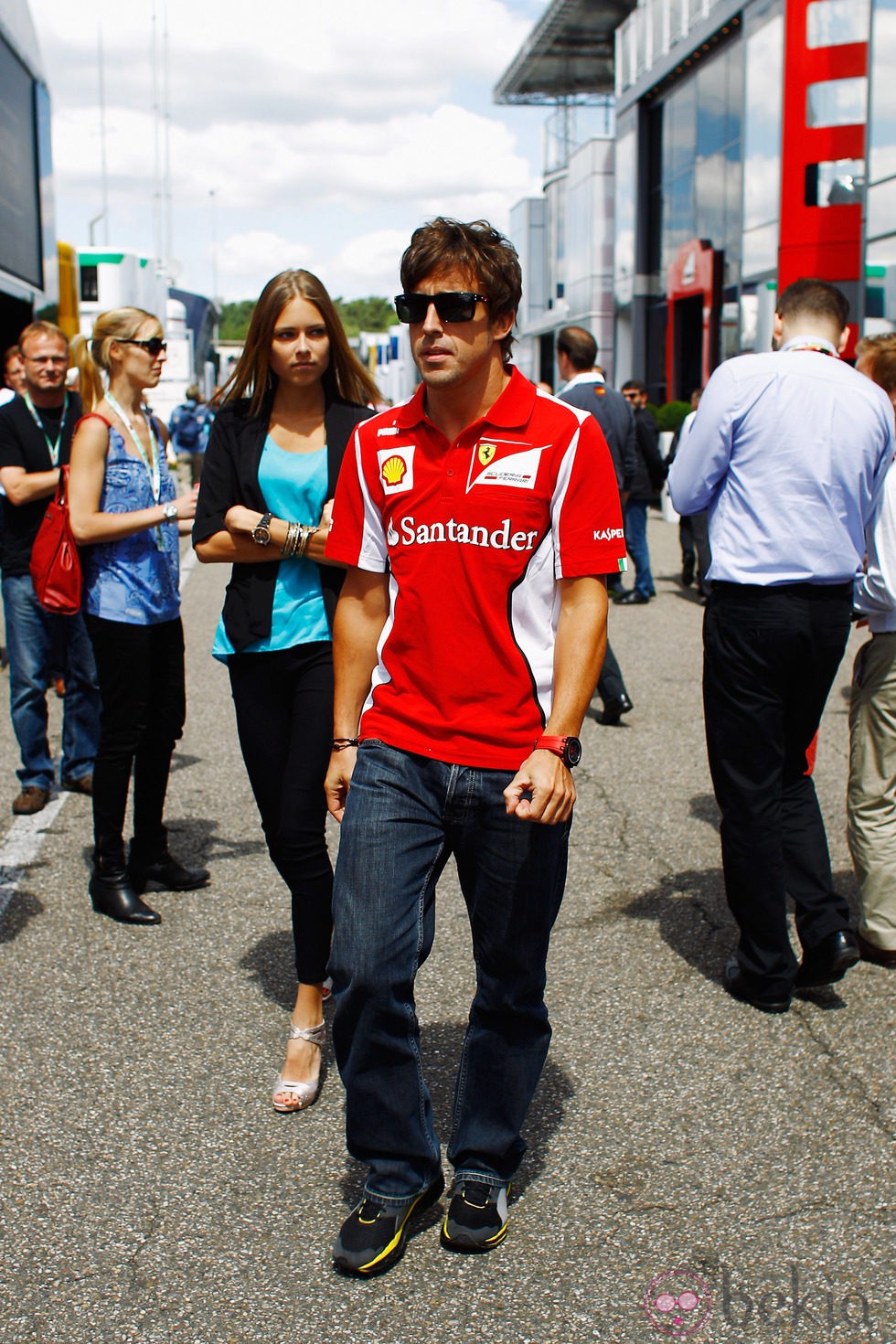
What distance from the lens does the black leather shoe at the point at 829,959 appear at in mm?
4121

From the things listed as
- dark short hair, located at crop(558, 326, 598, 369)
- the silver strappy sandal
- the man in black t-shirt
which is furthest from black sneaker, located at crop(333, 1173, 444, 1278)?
dark short hair, located at crop(558, 326, 598, 369)

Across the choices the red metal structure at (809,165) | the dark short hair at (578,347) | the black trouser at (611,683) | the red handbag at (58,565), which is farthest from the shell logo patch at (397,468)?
the red metal structure at (809,165)

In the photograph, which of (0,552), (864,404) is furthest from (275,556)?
(0,552)

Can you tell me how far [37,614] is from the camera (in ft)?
21.8

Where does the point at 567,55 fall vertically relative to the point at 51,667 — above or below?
above

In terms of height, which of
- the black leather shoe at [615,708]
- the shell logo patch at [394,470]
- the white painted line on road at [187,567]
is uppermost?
the shell logo patch at [394,470]

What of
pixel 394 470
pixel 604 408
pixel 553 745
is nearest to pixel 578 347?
pixel 604 408

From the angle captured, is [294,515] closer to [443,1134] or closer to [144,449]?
Result: [144,449]

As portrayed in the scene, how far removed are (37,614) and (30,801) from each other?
0.94m

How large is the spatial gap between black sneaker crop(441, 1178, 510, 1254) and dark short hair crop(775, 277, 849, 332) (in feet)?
8.52

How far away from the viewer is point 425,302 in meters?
2.69

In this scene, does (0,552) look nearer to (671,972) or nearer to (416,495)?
(671,972)

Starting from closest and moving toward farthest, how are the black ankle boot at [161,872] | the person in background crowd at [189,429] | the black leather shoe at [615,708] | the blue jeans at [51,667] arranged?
1. the black ankle boot at [161,872]
2. the blue jeans at [51,667]
3. the black leather shoe at [615,708]
4. the person in background crowd at [189,429]

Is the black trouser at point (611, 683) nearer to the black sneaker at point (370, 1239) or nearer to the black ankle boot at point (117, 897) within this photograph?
the black ankle boot at point (117, 897)
